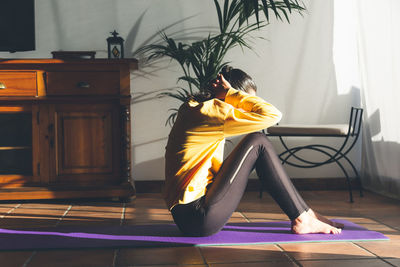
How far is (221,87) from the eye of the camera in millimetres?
2146

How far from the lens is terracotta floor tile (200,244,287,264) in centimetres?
187

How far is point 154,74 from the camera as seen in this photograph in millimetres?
3725

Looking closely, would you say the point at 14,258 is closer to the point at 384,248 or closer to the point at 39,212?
the point at 39,212

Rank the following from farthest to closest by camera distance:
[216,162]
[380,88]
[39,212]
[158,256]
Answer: [380,88] → [39,212] → [216,162] → [158,256]

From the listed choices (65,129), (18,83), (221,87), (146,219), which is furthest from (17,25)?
(221,87)

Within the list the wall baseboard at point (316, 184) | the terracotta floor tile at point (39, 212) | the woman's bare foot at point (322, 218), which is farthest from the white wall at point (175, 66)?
the woman's bare foot at point (322, 218)

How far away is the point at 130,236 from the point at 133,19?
199cm

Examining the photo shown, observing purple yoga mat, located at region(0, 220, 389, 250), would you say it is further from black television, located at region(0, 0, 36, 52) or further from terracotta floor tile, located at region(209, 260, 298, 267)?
black television, located at region(0, 0, 36, 52)

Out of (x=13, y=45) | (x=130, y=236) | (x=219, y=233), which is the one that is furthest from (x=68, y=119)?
(x=219, y=233)

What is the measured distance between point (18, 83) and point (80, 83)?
1.30 feet

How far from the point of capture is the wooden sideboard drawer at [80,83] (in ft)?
10.4

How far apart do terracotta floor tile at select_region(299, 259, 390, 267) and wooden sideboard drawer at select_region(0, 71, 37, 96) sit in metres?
2.13

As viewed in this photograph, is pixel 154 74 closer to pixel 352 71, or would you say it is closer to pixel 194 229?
pixel 352 71

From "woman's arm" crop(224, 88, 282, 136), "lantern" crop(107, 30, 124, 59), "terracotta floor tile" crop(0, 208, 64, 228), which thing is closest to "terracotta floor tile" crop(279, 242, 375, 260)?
"woman's arm" crop(224, 88, 282, 136)
